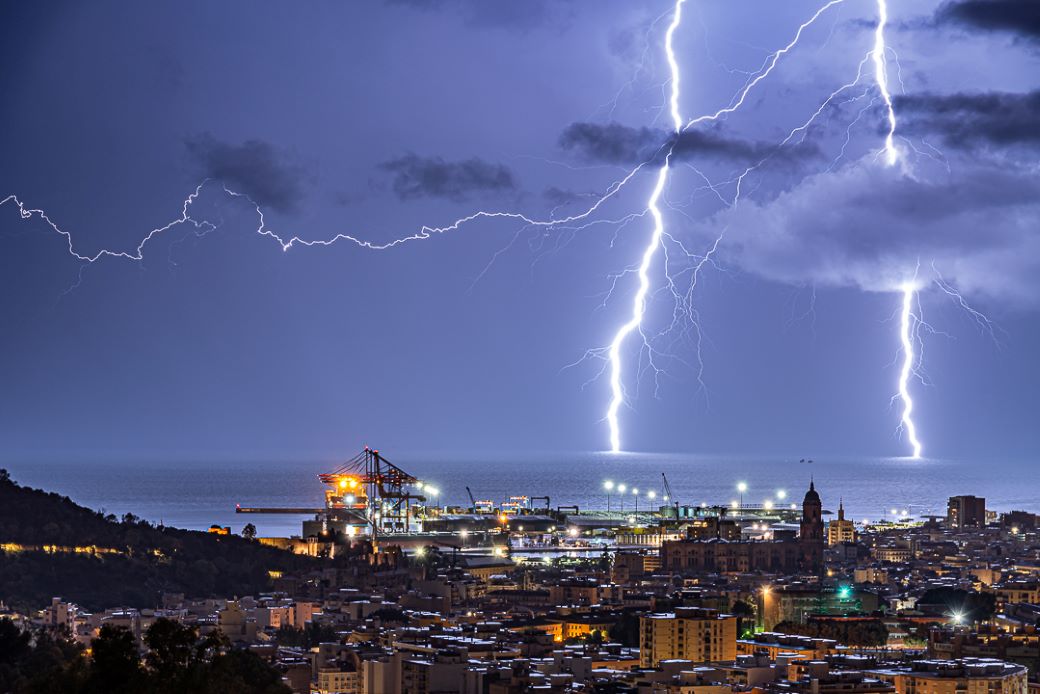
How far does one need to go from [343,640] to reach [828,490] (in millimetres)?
97337

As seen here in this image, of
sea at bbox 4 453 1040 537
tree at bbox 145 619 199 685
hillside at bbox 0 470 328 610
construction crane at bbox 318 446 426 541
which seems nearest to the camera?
tree at bbox 145 619 199 685

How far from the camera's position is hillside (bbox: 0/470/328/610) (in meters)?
58.1

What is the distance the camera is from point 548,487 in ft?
471

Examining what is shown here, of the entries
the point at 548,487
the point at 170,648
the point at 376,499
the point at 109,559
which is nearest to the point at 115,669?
the point at 170,648

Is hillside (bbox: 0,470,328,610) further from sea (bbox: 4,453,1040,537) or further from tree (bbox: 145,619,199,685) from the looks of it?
tree (bbox: 145,619,199,685)

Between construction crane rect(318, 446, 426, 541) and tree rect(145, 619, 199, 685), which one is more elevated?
construction crane rect(318, 446, 426, 541)

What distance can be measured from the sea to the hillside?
2058 centimetres

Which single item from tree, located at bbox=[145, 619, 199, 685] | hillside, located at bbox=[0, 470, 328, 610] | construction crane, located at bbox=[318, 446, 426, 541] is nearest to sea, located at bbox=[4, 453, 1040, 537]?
construction crane, located at bbox=[318, 446, 426, 541]

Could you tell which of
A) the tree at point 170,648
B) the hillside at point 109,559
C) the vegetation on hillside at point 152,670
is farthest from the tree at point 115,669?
the hillside at point 109,559

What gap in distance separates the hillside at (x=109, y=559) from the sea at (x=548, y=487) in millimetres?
20582

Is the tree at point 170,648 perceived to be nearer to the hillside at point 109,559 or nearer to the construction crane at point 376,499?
the hillside at point 109,559

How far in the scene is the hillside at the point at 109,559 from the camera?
190 ft

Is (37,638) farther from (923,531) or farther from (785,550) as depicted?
(923,531)

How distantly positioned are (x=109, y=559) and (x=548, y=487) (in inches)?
3221
